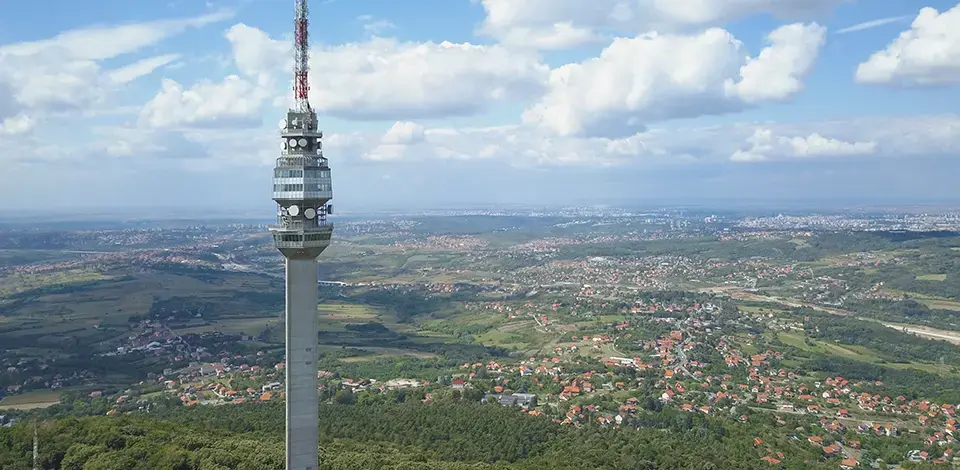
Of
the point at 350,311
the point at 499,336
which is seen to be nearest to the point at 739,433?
the point at 499,336

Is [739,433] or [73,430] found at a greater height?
[73,430]

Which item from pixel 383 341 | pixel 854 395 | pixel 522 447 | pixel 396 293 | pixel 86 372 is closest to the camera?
pixel 522 447

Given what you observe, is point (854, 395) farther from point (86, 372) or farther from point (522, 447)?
point (86, 372)

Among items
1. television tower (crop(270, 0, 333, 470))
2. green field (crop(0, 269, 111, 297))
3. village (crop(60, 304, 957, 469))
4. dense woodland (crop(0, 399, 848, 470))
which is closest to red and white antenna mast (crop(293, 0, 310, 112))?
television tower (crop(270, 0, 333, 470))

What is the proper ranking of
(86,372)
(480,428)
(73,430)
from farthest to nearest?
(86,372) → (480,428) → (73,430)

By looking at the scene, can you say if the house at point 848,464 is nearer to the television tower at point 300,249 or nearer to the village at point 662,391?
the village at point 662,391

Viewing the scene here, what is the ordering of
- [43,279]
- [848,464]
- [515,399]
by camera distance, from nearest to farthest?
1. [848,464]
2. [515,399]
3. [43,279]

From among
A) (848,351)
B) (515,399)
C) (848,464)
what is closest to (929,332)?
(848,351)

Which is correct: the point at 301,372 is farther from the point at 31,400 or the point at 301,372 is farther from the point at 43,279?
the point at 43,279
